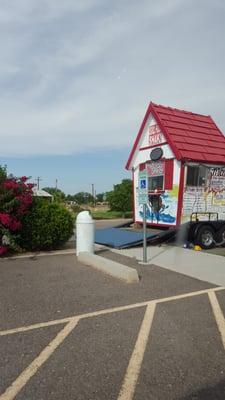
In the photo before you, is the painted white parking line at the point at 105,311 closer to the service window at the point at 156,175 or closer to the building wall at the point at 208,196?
the building wall at the point at 208,196

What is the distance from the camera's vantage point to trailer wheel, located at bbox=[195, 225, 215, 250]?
1335 cm

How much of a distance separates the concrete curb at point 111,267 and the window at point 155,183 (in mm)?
4961

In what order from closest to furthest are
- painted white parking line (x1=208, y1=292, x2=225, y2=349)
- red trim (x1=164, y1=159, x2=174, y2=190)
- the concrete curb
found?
1. painted white parking line (x1=208, y1=292, x2=225, y2=349)
2. the concrete curb
3. red trim (x1=164, y1=159, x2=174, y2=190)

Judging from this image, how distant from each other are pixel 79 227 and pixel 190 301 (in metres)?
4.89

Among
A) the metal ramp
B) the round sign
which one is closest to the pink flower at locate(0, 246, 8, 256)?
the metal ramp

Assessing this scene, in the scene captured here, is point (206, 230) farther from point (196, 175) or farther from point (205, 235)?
point (196, 175)

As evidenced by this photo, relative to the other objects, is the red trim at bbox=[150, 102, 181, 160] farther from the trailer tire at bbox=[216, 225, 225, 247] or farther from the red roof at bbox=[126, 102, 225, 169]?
the trailer tire at bbox=[216, 225, 225, 247]

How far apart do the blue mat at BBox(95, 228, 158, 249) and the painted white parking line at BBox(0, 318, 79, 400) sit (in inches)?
293

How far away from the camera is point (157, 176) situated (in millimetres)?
14500

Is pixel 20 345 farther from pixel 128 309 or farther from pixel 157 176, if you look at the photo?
pixel 157 176

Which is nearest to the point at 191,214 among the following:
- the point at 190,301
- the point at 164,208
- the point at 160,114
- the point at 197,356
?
the point at 164,208

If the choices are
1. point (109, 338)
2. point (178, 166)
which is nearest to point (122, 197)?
point (178, 166)

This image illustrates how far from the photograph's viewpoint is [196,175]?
13.9m

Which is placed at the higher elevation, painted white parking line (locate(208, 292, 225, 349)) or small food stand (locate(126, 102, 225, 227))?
small food stand (locate(126, 102, 225, 227))
